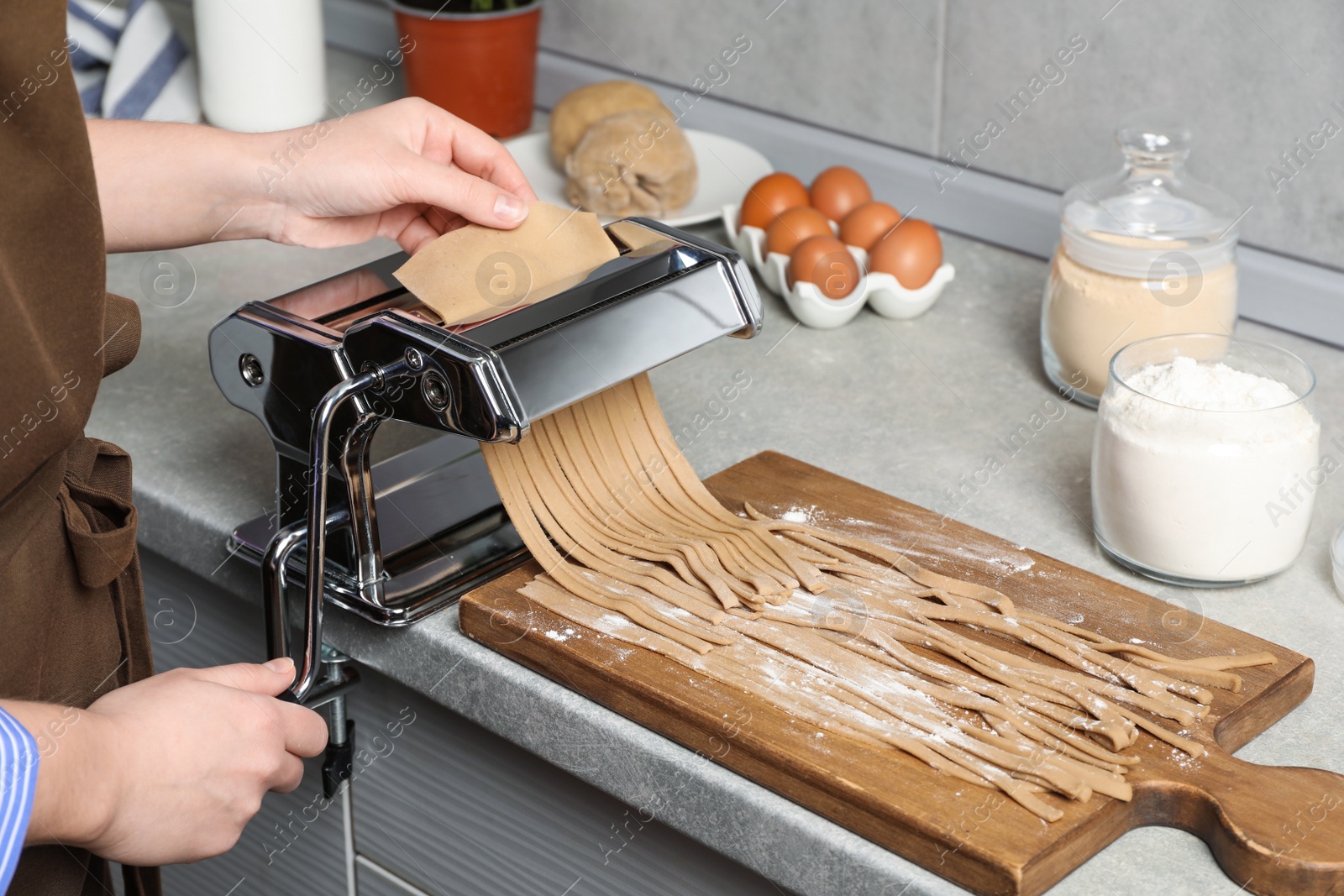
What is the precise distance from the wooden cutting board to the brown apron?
8.9 inches

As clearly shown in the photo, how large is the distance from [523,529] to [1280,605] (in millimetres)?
491

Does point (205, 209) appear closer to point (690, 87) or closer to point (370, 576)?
point (370, 576)

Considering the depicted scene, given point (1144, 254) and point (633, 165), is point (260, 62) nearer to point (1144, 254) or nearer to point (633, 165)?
point (633, 165)

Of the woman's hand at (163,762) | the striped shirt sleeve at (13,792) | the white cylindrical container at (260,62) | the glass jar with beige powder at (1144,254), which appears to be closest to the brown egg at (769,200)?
the glass jar with beige powder at (1144,254)

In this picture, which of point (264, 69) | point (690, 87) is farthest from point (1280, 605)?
point (264, 69)

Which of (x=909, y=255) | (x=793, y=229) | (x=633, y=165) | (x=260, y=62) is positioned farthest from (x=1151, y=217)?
(x=260, y=62)

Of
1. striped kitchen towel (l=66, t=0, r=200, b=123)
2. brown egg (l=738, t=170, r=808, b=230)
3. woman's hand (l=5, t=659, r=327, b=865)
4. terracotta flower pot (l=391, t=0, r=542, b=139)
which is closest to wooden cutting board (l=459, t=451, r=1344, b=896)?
woman's hand (l=5, t=659, r=327, b=865)

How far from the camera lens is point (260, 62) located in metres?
1.62

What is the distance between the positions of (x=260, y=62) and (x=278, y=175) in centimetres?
75

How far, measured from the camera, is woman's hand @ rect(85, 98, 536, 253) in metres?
0.92

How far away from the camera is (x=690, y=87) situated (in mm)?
1657

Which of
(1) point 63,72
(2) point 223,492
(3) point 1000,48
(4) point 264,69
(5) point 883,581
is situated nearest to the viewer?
(1) point 63,72

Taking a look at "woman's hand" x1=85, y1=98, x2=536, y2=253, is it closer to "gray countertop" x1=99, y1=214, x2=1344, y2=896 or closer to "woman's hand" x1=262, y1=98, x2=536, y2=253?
"woman's hand" x1=262, y1=98, x2=536, y2=253

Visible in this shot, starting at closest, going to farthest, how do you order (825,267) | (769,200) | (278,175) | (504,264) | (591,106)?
(504,264) < (278,175) < (825,267) < (769,200) < (591,106)
